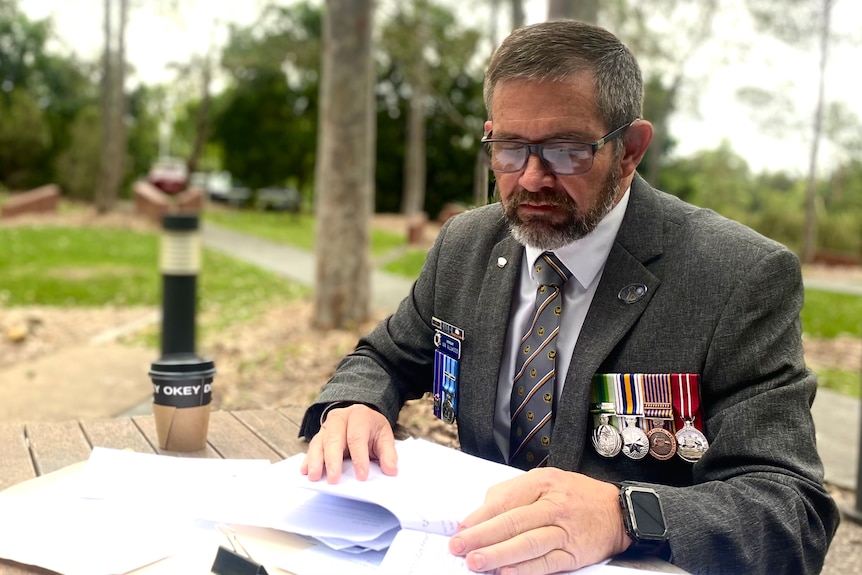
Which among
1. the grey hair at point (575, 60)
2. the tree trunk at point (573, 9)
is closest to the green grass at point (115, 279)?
the tree trunk at point (573, 9)

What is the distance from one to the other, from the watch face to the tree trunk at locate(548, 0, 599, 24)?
16.3 ft

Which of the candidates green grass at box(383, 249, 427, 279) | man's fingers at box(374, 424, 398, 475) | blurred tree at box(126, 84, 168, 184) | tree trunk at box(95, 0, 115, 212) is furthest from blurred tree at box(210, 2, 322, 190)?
man's fingers at box(374, 424, 398, 475)

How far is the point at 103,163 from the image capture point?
2186 cm

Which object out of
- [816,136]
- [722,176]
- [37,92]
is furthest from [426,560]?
[722,176]

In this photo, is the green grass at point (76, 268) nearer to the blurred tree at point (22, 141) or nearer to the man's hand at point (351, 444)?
the man's hand at point (351, 444)

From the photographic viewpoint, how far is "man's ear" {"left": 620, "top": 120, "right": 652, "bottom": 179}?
2.01 metres

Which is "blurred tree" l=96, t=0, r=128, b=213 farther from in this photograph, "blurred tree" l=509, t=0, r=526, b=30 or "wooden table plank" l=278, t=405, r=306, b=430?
"wooden table plank" l=278, t=405, r=306, b=430

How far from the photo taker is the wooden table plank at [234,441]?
7.02 feet

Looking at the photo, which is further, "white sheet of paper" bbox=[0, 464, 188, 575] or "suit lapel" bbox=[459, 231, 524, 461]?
"suit lapel" bbox=[459, 231, 524, 461]

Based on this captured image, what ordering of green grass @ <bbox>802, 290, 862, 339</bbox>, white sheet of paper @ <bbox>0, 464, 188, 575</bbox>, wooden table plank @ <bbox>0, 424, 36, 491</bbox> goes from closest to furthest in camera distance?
1. white sheet of paper @ <bbox>0, 464, 188, 575</bbox>
2. wooden table plank @ <bbox>0, 424, 36, 491</bbox>
3. green grass @ <bbox>802, 290, 862, 339</bbox>

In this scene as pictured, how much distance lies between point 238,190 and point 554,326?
37.0 m

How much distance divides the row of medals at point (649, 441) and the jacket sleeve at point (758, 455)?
0.13ft

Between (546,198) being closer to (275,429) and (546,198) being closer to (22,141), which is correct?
(275,429)

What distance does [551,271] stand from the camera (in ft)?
6.83
